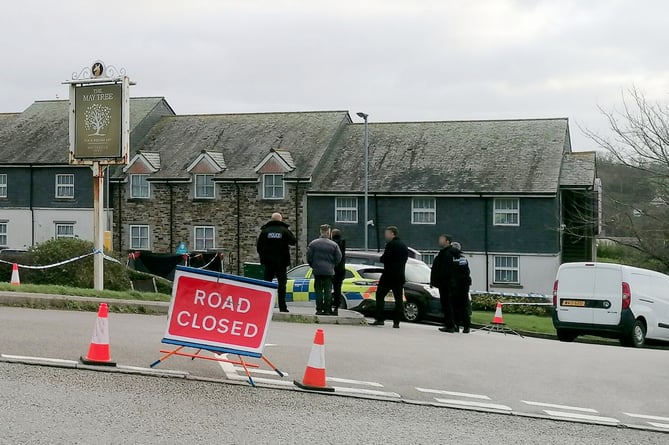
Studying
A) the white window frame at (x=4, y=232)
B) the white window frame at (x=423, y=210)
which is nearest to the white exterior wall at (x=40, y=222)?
the white window frame at (x=4, y=232)

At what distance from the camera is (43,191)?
4884 centimetres

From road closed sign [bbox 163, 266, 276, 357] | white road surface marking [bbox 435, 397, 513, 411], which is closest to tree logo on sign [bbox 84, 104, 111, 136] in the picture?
road closed sign [bbox 163, 266, 276, 357]

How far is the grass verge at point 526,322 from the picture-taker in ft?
83.1

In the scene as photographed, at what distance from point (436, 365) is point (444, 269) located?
5158 millimetres

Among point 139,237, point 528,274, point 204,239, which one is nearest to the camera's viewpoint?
point 528,274

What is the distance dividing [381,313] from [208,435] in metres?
10.5

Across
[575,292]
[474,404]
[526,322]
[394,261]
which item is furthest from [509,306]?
[474,404]

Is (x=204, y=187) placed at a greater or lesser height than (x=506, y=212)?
greater

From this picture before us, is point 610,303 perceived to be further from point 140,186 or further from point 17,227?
point 17,227

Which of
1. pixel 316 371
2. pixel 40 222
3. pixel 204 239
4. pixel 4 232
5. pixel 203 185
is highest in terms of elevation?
pixel 203 185

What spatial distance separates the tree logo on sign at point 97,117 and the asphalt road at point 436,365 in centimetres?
571

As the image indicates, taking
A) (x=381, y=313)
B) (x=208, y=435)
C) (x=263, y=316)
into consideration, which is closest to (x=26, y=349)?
(x=263, y=316)

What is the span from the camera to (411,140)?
46.9m

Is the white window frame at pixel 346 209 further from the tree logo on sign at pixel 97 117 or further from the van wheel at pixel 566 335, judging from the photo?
the tree logo on sign at pixel 97 117
